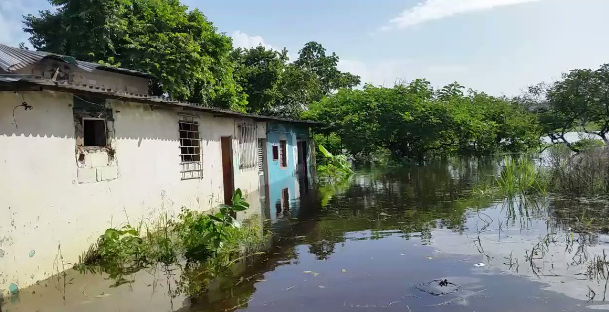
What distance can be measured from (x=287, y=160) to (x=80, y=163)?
15274mm

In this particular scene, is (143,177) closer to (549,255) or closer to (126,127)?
(126,127)

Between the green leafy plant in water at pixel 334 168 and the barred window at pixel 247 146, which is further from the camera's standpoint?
the green leafy plant in water at pixel 334 168

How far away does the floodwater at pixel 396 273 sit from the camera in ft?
18.9

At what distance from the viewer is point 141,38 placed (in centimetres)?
2209

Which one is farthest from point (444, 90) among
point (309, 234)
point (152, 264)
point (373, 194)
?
point (152, 264)

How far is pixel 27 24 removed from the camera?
74.8 feet

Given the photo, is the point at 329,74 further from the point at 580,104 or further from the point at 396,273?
the point at 396,273

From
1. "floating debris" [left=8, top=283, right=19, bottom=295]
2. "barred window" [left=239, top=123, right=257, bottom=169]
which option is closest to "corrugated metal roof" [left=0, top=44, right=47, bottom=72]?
"floating debris" [left=8, top=283, right=19, bottom=295]

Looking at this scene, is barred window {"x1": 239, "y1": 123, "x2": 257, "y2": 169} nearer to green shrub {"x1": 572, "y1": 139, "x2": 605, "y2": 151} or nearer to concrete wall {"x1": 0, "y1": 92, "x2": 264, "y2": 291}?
concrete wall {"x1": 0, "y1": 92, "x2": 264, "y2": 291}

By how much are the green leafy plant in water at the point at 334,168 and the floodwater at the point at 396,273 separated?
1371cm

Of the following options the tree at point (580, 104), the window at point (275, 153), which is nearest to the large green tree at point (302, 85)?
the window at point (275, 153)

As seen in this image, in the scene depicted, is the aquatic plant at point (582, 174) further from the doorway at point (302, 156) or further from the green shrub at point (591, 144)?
the doorway at point (302, 156)

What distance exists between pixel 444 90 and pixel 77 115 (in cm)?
2772

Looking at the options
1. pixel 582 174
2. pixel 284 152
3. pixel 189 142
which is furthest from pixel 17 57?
pixel 582 174
